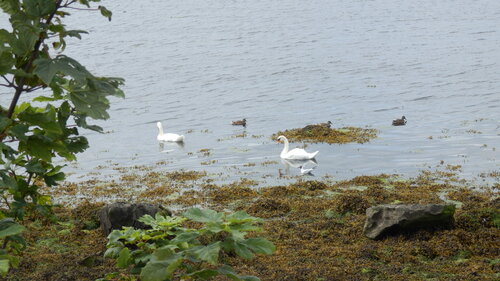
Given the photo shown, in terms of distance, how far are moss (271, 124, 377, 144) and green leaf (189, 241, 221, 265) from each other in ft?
60.0

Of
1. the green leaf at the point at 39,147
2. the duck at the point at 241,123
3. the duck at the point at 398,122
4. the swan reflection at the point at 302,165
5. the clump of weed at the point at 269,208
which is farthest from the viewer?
the duck at the point at 241,123

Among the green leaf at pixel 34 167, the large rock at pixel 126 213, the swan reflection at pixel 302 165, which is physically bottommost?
the swan reflection at pixel 302 165

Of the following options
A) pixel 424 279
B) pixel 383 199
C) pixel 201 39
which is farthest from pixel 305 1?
pixel 424 279

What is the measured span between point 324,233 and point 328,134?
462 inches

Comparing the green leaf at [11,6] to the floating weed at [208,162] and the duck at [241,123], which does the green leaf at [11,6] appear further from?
the duck at [241,123]

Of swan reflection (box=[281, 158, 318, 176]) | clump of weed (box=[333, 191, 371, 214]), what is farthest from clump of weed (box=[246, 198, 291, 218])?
swan reflection (box=[281, 158, 318, 176])

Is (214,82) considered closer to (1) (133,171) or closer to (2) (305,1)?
(1) (133,171)

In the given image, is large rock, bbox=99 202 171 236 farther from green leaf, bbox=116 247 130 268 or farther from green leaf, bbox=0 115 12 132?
green leaf, bbox=0 115 12 132

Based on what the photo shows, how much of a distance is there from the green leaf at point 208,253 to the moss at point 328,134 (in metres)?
18.3

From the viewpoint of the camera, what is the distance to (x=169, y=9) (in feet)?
230

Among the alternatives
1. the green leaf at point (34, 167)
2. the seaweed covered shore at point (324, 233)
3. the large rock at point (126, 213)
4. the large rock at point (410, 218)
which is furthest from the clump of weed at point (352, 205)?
the green leaf at point (34, 167)

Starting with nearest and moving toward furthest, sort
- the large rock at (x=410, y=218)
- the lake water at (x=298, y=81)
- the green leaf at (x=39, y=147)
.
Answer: the green leaf at (x=39, y=147) < the large rock at (x=410, y=218) < the lake water at (x=298, y=81)

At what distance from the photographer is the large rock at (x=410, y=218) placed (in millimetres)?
10086

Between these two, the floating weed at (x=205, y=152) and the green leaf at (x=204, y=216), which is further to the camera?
the floating weed at (x=205, y=152)
